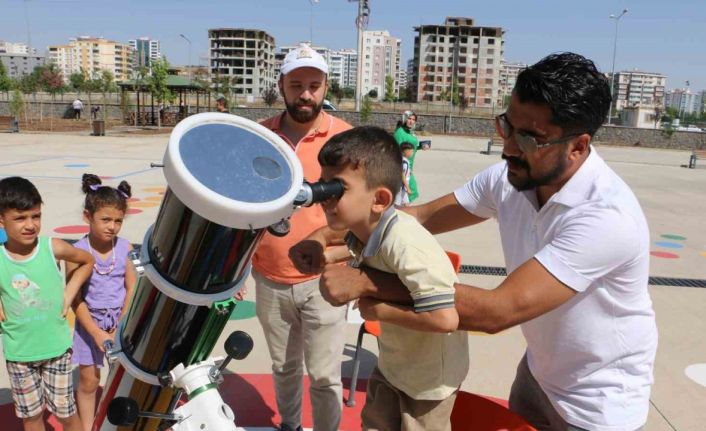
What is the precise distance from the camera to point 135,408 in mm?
1127

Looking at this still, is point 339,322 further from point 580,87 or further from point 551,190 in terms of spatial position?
point 580,87

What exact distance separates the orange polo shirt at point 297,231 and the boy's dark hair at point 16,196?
3.26 feet

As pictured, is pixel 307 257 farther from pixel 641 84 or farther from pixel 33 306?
pixel 641 84

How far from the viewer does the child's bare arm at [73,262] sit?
2.60 m

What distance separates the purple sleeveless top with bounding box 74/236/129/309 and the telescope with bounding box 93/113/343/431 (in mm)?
1564

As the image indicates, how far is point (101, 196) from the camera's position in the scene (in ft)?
9.06

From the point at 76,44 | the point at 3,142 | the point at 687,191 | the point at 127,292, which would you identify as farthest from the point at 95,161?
the point at 76,44

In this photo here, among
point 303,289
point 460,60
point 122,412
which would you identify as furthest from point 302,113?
point 460,60

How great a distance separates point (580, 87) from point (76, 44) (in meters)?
168

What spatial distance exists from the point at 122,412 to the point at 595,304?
44.3 inches

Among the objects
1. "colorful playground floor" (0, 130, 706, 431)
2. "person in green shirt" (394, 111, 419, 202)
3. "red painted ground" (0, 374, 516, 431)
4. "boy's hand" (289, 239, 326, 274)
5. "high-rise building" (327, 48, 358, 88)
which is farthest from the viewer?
"high-rise building" (327, 48, 358, 88)

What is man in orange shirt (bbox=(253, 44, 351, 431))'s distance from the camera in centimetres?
269

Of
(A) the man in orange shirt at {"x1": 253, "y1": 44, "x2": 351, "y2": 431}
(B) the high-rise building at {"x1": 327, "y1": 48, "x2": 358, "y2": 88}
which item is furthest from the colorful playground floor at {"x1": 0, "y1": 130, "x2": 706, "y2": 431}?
(B) the high-rise building at {"x1": 327, "y1": 48, "x2": 358, "y2": 88}

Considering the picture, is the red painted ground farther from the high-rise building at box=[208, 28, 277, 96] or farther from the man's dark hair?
the high-rise building at box=[208, 28, 277, 96]
